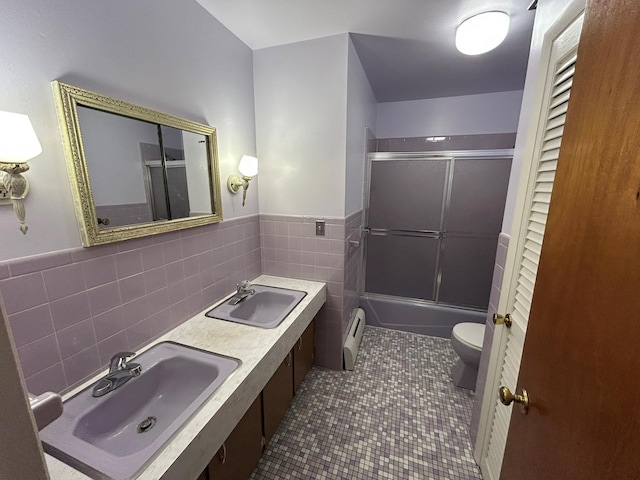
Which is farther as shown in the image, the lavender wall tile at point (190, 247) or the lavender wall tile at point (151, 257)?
the lavender wall tile at point (190, 247)

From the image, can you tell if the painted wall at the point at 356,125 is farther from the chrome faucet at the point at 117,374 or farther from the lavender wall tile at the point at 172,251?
the chrome faucet at the point at 117,374

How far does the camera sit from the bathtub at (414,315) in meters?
2.47

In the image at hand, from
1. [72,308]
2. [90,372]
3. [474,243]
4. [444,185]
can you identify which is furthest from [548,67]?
[90,372]

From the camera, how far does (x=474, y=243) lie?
7.93ft

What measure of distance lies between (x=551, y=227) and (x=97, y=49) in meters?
1.53

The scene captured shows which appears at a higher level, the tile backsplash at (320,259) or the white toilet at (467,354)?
the tile backsplash at (320,259)

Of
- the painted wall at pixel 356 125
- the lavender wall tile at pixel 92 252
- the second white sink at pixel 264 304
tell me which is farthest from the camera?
the painted wall at pixel 356 125

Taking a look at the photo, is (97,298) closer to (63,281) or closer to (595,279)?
(63,281)

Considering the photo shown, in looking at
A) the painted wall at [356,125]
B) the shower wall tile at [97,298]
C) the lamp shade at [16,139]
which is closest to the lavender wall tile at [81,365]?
the shower wall tile at [97,298]

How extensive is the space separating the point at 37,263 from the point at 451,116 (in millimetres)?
3219

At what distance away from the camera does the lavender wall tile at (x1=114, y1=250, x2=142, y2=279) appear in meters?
1.01

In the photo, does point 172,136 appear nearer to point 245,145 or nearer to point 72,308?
point 245,145

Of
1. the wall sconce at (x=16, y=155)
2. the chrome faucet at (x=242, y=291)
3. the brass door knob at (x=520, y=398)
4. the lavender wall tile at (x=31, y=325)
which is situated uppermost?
the wall sconce at (x=16, y=155)

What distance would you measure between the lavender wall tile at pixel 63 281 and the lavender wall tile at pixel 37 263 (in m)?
0.02
